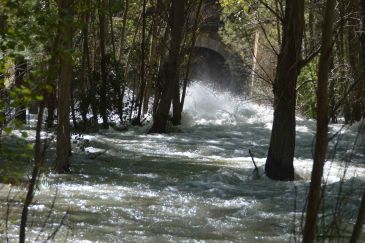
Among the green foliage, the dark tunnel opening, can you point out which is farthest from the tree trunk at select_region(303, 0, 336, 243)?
the dark tunnel opening

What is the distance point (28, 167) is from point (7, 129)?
7.50m

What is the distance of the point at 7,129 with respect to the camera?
320 centimetres

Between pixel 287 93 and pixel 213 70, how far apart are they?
120 feet

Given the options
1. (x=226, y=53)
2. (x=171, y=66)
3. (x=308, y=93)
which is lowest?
(x=308, y=93)

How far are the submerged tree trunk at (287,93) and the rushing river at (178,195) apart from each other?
0.34 meters

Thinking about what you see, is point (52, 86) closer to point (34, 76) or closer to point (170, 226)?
point (34, 76)

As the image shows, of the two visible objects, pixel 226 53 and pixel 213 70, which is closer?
pixel 226 53

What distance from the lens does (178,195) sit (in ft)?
32.6

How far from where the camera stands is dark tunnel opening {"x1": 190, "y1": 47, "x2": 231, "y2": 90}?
44875mm

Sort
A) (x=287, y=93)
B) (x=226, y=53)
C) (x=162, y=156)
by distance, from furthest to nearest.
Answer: (x=226, y=53), (x=162, y=156), (x=287, y=93)

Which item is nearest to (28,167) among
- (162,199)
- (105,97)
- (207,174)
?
(162,199)

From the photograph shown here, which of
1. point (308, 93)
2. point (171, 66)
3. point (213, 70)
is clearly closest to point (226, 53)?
point (213, 70)

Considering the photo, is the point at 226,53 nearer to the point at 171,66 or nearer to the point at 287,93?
the point at 171,66

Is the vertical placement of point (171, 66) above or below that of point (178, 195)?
above
